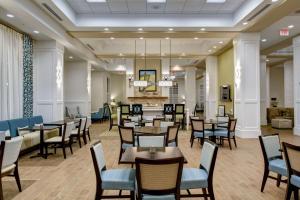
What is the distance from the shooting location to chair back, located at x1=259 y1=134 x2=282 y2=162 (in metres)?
3.99

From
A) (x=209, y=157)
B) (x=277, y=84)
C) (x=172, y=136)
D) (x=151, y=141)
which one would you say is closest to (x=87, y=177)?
(x=151, y=141)

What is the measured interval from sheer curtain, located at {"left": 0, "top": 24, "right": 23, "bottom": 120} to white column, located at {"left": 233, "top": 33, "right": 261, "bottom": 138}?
24.6 ft

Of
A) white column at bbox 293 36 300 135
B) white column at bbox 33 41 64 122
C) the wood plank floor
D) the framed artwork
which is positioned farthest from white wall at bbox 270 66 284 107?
white column at bbox 33 41 64 122

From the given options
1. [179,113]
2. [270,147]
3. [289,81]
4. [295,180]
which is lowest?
[295,180]

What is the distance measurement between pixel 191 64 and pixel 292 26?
29.8ft

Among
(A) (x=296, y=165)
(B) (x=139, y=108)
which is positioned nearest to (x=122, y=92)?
(B) (x=139, y=108)

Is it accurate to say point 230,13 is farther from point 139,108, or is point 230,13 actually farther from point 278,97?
point 278,97

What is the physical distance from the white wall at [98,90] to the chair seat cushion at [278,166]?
16045 millimetres

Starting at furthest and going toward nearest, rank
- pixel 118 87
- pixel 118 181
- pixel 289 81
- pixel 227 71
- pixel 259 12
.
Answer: pixel 118 87 < pixel 289 81 < pixel 227 71 < pixel 259 12 < pixel 118 181

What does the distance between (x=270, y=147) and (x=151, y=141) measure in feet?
6.13

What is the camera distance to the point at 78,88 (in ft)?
47.6

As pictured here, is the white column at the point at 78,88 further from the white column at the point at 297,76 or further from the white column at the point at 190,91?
the white column at the point at 297,76

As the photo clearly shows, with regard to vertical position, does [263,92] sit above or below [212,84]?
below

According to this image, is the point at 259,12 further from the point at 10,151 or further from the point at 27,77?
the point at 27,77
